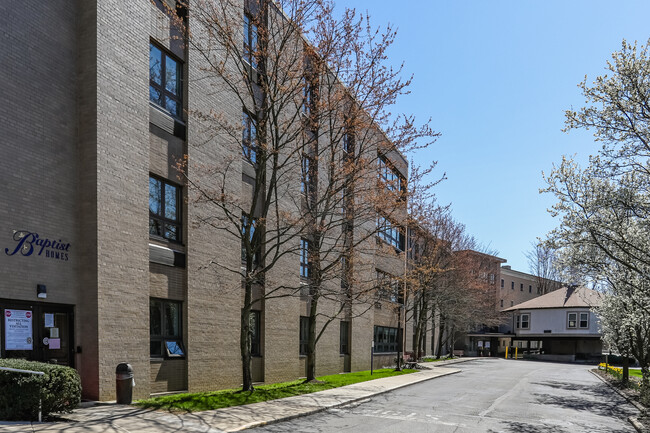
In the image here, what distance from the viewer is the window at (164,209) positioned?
1518cm

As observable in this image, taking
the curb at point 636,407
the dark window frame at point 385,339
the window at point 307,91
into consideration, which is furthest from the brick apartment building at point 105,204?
the dark window frame at point 385,339

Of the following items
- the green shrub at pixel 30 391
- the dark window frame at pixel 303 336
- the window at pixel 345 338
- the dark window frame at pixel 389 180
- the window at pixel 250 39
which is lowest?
the window at pixel 345 338

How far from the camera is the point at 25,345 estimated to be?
11.4m

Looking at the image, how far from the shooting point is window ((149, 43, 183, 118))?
15.5 m

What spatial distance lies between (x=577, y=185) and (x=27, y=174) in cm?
1356

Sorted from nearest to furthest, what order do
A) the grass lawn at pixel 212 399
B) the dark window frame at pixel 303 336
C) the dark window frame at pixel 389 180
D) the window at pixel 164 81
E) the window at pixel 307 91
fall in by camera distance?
the grass lawn at pixel 212 399 < the window at pixel 164 81 < the window at pixel 307 91 < the dark window frame at pixel 389 180 < the dark window frame at pixel 303 336

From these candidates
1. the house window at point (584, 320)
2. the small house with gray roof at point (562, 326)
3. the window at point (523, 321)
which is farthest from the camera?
the window at point (523, 321)

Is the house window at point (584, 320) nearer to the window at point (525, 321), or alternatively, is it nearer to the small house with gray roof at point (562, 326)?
the small house with gray roof at point (562, 326)

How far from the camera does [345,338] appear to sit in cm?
3066

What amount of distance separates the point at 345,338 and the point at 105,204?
2028 cm

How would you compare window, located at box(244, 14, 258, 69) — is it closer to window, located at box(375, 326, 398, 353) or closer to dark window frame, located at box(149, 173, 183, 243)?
dark window frame, located at box(149, 173, 183, 243)

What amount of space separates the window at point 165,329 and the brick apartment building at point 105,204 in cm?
4

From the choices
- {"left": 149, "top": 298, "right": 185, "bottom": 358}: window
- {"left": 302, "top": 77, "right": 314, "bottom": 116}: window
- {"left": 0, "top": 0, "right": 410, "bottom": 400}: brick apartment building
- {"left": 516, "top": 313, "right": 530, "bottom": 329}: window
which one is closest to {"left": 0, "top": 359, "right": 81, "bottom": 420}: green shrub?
{"left": 0, "top": 0, "right": 410, "bottom": 400}: brick apartment building

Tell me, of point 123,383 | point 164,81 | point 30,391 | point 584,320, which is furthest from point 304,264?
point 584,320
